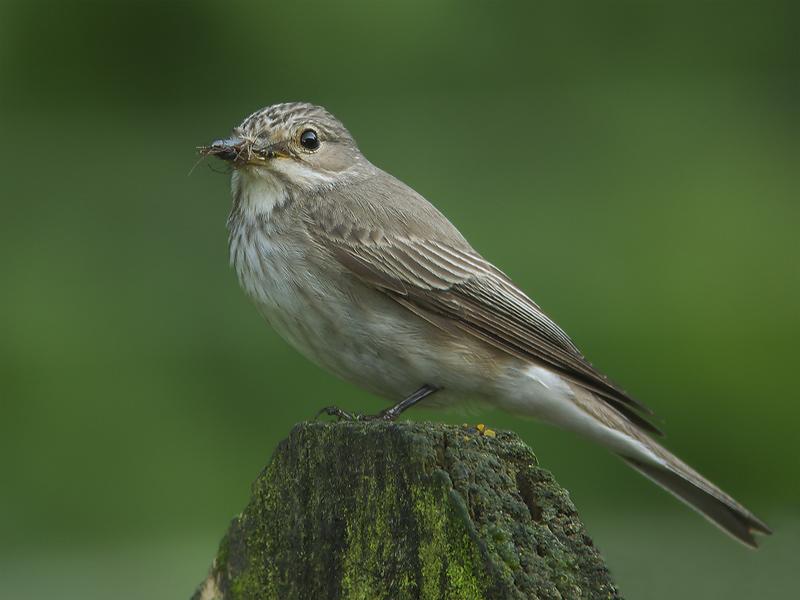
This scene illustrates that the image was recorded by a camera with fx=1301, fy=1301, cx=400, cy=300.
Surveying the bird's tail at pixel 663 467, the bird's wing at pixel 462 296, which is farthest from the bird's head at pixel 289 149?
the bird's tail at pixel 663 467

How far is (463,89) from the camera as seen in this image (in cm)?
698

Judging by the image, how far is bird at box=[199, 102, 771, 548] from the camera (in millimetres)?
4234

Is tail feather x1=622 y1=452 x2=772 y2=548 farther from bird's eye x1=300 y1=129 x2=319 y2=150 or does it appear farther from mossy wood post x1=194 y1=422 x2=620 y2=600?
mossy wood post x1=194 y1=422 x2=620 y2=600

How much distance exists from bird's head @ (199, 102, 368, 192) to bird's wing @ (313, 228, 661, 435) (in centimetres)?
37

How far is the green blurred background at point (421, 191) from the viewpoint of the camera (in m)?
5.55

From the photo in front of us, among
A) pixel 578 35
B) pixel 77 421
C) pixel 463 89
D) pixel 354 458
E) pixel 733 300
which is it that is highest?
pixel 578 35

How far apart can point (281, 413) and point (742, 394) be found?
2.03 m

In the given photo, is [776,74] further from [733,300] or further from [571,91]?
[733,300]

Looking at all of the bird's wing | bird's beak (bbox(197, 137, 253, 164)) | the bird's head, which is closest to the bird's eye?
the bird's head

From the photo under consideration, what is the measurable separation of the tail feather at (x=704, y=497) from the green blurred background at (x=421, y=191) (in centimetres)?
16

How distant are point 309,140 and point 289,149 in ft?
0.46

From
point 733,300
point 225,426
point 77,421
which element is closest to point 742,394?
point 733,300

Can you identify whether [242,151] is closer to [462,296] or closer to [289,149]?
[289,149]

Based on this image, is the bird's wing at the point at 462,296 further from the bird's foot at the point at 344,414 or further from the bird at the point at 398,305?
the bird's foot at the point at 344,414
